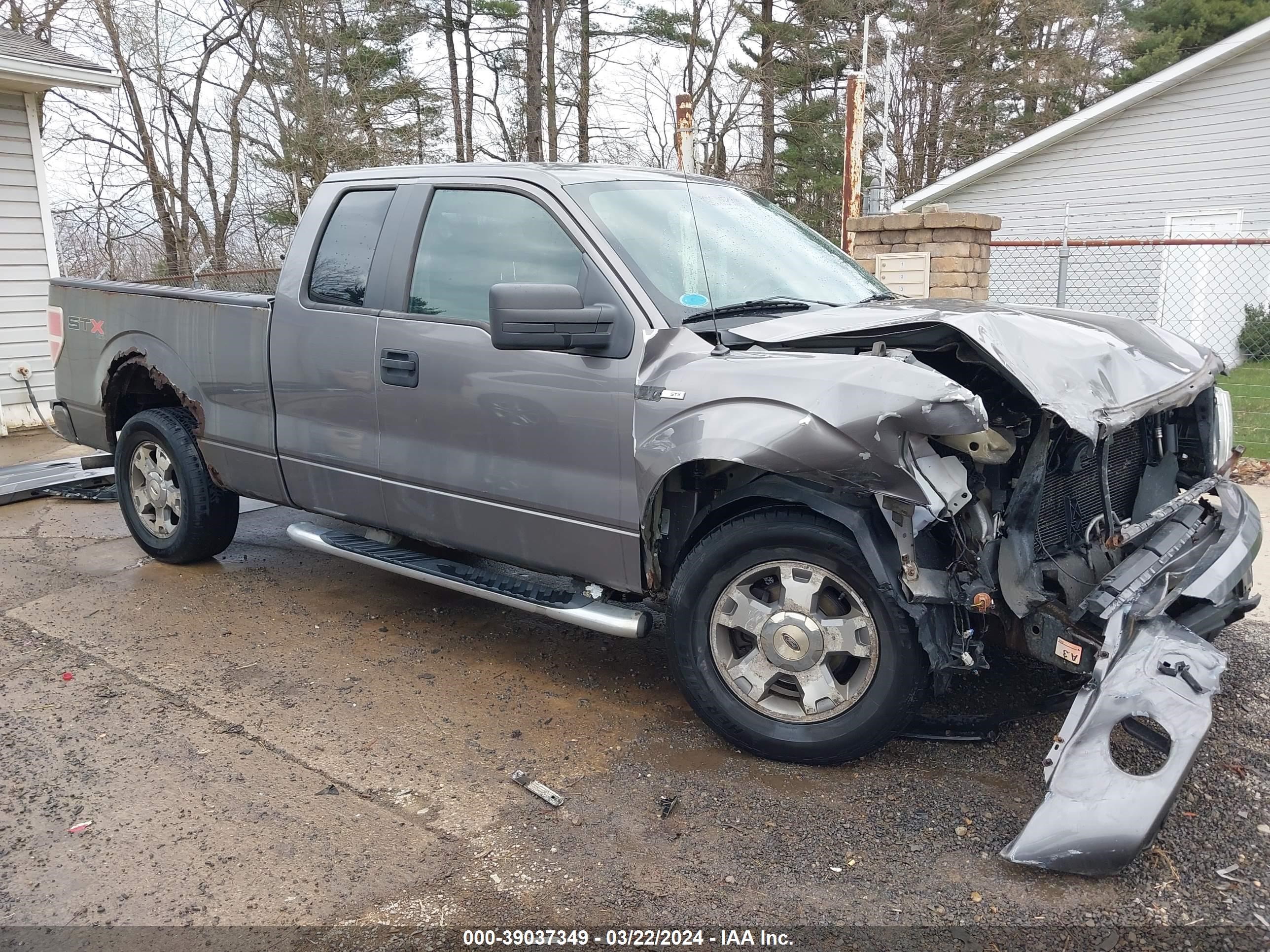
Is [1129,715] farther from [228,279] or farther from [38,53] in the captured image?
[228,279]

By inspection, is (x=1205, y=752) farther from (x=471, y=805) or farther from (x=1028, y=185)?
(x=1028, y=185)

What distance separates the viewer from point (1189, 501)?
365 cm

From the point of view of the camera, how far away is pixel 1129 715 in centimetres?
274

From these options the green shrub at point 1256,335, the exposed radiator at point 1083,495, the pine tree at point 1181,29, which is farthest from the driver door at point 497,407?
the pine tree at point 1181,29

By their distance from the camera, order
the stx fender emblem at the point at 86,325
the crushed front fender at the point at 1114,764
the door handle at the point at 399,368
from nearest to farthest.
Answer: the crushed front fender at the point at 1114,764 < the door handle at the point at 399,368 < the stx fender emblem at the point at 86,325

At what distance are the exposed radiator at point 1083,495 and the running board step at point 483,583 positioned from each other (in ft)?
4.60

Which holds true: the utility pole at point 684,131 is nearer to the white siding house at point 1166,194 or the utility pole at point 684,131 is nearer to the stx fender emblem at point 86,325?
the stx fender emblem at point 86,325

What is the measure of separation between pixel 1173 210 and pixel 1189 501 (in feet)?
46.0

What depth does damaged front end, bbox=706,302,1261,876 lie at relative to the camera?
269 cm

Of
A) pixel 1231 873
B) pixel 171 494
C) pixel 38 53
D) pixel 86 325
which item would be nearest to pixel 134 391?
pixel 86 325

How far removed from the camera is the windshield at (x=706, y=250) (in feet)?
12.2

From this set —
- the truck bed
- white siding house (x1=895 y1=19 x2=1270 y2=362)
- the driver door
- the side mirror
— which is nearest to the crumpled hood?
the side mirror

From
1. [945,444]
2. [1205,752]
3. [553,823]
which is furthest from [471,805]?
[1205,752]

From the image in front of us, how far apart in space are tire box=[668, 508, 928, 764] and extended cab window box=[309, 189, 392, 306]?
2.06 metres
